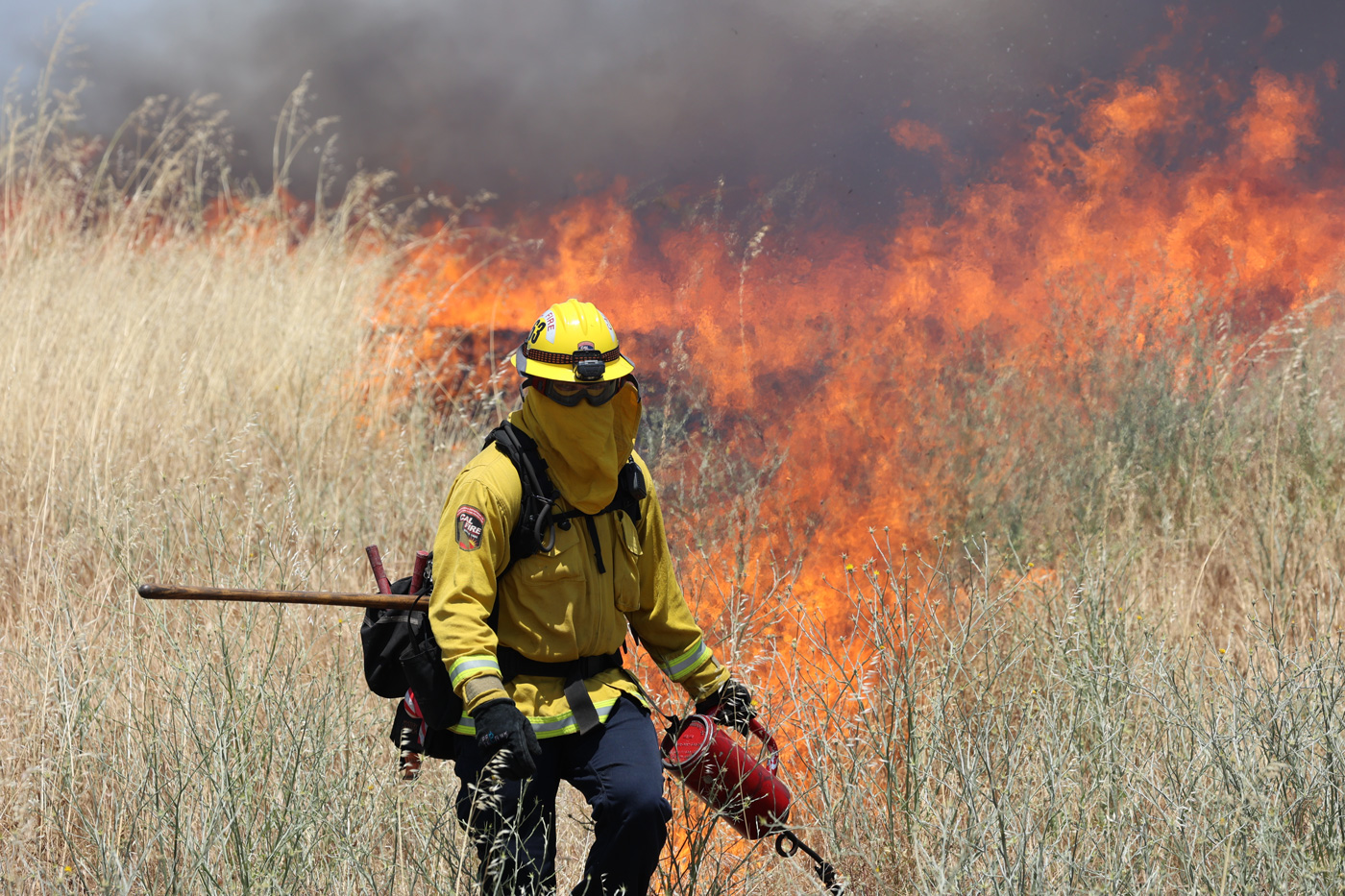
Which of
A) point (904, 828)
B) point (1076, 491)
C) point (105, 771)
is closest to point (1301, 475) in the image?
point (1076, 491)

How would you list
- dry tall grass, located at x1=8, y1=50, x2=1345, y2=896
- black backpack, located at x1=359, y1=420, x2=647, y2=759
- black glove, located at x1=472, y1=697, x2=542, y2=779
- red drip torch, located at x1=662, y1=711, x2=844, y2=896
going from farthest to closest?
red drip torch, located at x1=662, y1=711, x2=844, y2=896 → dry tall grass, located at x1=8, y1=50, x2=1345, y2=896 → black backpack, located at x1=359, y1=420, x2=647, y2=759 → black glove, located at x1=472, y1=697, x2=542, y2=779

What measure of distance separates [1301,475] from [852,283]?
294 centimetres

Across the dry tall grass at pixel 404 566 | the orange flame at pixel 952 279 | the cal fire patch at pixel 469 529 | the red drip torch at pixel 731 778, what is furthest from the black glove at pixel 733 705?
the orange flame at pixel 952 279

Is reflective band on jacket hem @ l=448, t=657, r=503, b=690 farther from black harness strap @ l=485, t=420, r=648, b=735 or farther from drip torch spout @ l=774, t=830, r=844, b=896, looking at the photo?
drip torch spout @ l=774, t=830, r=844, b=896

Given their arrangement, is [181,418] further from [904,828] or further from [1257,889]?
[1257,889]

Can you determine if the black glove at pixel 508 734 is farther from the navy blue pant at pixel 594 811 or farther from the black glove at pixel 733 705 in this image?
the black glove at pixel 733 705

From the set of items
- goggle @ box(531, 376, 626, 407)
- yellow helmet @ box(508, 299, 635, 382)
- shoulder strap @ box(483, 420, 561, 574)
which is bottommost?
shoulder strap @ box(483, 420, 561, 574)

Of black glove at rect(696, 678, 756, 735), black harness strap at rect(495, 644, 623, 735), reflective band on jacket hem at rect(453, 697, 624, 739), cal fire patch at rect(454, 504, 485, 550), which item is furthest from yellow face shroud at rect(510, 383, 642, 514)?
black glove at rect(696, 678, 756, 735)

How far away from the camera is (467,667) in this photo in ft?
8.26

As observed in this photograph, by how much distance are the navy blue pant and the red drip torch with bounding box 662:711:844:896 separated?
21 centimetres

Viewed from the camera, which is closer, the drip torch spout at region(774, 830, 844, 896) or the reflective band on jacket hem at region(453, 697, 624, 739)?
the reflective band on jacket hem at region(453, 697, 624, 739)

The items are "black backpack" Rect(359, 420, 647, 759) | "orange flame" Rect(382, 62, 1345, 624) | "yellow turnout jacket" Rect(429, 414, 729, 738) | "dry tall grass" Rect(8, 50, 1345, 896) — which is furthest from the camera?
"orange flame" Rect(382, 62, 1345, 624)

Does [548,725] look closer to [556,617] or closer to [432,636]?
[556,617]

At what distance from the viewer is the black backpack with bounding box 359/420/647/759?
268 centimetres
